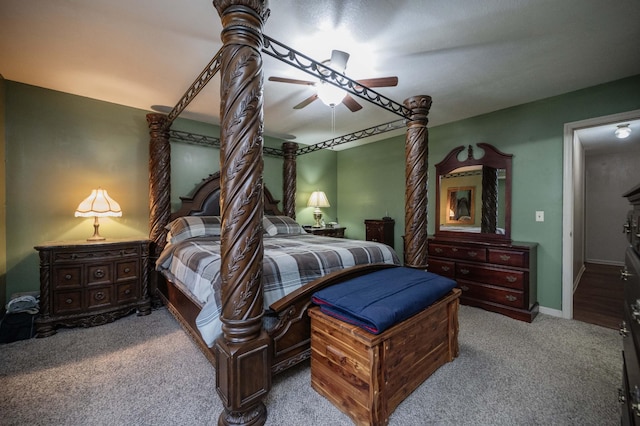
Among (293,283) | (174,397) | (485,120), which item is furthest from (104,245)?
(485,120)

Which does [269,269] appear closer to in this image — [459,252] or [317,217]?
[459,252]

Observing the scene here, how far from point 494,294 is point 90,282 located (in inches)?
175

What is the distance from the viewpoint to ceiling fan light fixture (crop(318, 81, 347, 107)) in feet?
7.01

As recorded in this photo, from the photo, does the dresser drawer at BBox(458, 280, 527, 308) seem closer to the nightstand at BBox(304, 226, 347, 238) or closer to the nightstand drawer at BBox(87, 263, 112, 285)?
the nightstand at BBox(304, 226, 347, 238)

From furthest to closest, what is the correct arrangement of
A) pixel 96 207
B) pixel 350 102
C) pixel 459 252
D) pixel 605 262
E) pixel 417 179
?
pixel 605 262, pixel 459 252, pixel 96 207, pixel 350 102, pixel 417 179

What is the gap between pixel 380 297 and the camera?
1570mm

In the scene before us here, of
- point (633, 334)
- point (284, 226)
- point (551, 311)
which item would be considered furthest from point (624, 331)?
point (284, 226)

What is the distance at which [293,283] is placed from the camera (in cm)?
182

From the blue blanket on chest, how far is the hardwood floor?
2291 millimetres

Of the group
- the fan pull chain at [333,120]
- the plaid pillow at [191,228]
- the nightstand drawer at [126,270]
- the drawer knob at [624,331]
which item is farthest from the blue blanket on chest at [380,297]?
the nightstand drawer at [126,270]

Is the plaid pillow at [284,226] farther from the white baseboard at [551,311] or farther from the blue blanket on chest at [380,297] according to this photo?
the white baseboard at [551,311]

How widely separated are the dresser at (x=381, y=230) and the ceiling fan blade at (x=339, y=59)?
295cm

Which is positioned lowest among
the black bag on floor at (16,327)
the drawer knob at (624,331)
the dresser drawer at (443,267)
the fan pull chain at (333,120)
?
the black bag on floor at (16,327)

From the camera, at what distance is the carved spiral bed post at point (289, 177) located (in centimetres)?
438
